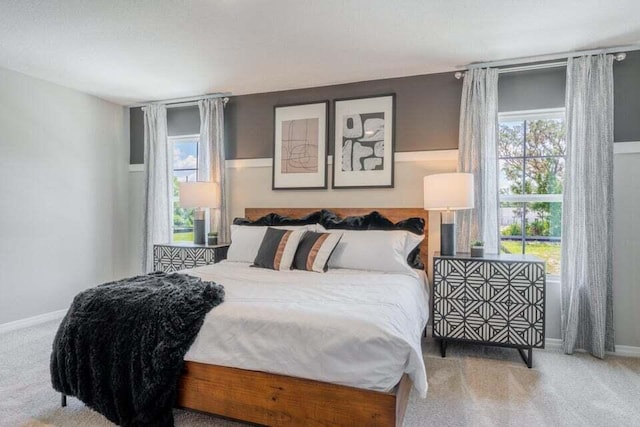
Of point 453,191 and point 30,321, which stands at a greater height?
point 453,191

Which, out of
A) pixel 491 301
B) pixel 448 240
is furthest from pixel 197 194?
pixel 491 301

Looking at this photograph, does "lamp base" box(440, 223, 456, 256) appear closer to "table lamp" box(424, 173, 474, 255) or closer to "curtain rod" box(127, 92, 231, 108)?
"table lamp" box(424, 173, 474, 255)

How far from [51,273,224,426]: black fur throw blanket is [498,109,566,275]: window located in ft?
9.23

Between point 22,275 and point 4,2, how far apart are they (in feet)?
8.31

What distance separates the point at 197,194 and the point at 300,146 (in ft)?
4.02

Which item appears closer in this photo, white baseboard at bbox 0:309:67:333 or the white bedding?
the white bedding

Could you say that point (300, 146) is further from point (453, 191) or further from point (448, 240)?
point (448, 240)

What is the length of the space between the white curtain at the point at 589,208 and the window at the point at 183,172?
3.97 metres

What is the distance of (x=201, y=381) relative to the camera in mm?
1784

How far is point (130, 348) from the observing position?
1.77m

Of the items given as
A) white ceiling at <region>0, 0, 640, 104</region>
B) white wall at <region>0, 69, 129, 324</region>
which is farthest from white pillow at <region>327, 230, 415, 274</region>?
white wall at <region>0, 69, 129, 324</region>

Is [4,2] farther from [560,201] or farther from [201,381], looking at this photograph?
[560,201]

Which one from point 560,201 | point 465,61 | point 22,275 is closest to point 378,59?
point 465,61

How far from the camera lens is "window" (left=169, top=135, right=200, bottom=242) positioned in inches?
175
